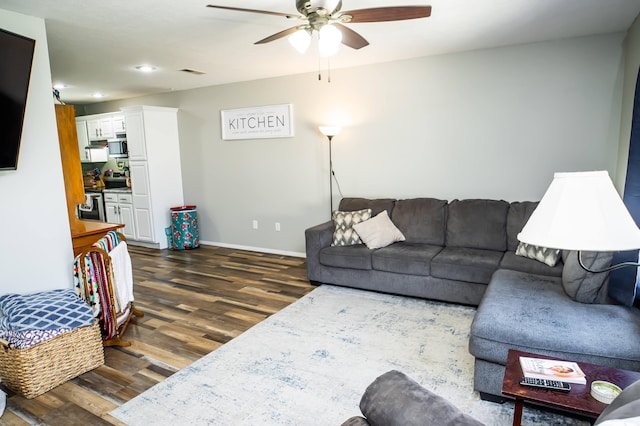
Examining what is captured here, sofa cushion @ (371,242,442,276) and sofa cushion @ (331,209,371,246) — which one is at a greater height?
sofa cushion @ (331,209,371,246)

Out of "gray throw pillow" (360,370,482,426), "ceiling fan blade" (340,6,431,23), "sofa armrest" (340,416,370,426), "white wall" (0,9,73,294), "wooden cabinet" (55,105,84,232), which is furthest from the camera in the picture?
"wooden cabinet" (55,105,84,232)

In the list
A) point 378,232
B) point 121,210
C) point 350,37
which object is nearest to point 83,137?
point 121,210

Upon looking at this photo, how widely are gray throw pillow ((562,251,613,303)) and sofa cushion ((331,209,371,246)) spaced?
6.75 feet

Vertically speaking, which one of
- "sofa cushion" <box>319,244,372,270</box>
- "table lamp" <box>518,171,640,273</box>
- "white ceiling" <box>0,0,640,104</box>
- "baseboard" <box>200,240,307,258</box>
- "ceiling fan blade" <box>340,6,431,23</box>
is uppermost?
"white ceiling" <box>0,0,640,104</box>

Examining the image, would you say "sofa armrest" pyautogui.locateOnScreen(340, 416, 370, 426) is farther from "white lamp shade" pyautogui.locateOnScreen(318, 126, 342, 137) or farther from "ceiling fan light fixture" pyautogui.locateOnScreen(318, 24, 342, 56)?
"white lamp shade" pyautogui.locateOnScreen(318, 126, 342, 137)

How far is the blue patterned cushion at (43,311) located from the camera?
7.49ft

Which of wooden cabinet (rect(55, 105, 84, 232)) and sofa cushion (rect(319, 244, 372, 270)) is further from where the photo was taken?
sofa cushion (rect(319, 244, 372, 270))

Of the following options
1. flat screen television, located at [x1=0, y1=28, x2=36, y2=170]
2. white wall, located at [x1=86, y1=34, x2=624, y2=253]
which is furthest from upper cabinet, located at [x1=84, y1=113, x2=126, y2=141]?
flat screen television, located at [x1=0, y1=28, x2=36, y2=170]

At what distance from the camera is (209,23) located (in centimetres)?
289

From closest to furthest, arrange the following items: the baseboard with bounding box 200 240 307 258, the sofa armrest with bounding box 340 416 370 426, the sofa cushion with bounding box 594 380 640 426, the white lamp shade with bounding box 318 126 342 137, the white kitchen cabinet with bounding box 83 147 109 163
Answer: the sofa cushion with bounding box 594 380 640 426 < the sofa armrest with bounding box 340 416 370 426 < the white lamp shade with bounding box 318 126 342 137 < the baseboard with bounding box 200 240 307 258 < the white kitchen cabinet with bounding box 83 147 109 163

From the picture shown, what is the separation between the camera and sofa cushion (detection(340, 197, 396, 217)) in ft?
13.9

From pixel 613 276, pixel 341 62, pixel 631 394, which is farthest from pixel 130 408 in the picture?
pixel 341 62

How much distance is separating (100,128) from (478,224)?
640 centimetres

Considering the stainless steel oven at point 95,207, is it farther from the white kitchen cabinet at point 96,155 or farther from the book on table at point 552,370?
the book on table at point 552,370
